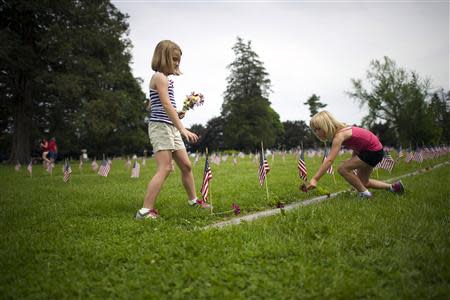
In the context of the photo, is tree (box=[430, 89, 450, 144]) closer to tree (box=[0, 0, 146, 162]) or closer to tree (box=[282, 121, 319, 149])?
tree (box=[282, 121, 319, 149])

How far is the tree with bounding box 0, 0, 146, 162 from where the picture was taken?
20625 millimetres

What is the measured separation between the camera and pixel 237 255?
3.01 metres

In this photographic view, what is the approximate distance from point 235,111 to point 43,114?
107 feet

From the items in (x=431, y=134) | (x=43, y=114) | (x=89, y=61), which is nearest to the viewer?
(x=89, y=61)

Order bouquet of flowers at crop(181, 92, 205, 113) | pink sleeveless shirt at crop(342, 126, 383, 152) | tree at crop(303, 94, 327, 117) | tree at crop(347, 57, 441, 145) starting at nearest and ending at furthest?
pink sleeveless shirt at crop(342, 126, 383, 152)
bouquet of flowers at crop(181, 92, 205, 113)
tree at crop(347, 57, 441, 145)
tree at crop(303, 94, 327, 117)

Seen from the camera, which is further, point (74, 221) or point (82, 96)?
point (82, 96)

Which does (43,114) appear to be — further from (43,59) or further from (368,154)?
(368,154)

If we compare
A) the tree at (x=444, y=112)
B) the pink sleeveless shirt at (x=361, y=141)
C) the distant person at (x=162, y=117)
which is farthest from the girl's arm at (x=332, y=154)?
the tree at (x=444, y=112)

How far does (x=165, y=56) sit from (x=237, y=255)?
121 inches

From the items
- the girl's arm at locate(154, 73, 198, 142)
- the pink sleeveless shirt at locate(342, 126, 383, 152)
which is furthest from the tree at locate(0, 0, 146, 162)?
the pink sleeveless shirt at locate(342, 126, 383, 152)

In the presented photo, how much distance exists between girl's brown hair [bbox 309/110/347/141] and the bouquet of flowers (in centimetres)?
208

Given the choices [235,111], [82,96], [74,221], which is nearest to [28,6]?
[82,96]

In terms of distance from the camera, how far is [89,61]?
21.6 m

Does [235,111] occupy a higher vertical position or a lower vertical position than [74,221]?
higher
